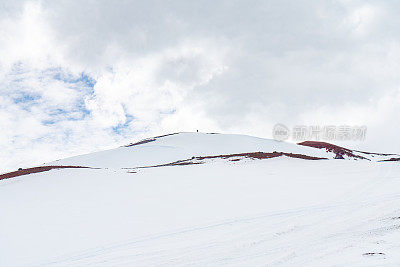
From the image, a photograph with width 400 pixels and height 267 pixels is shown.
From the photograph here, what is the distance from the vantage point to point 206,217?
8.99 metres

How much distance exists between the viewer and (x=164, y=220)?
9.00 m

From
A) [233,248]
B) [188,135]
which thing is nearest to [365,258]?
[233,248]

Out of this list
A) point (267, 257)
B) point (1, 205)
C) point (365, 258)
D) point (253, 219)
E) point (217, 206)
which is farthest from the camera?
point (1, 205)

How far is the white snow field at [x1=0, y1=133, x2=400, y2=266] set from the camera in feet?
19.1

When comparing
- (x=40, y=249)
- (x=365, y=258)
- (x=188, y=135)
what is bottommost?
(x=40, y=249)

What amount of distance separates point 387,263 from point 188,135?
139 feet

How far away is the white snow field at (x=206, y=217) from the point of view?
5.82m

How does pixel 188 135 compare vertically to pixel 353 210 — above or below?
above

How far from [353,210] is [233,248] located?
4.38 m

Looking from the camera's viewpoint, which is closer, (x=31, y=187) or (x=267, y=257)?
(x=267, y=257)

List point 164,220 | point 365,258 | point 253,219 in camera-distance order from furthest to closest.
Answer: point 164,220 < point 253,219 < point 365,258

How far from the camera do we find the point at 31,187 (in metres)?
15.1


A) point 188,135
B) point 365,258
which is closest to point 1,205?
point 365,258

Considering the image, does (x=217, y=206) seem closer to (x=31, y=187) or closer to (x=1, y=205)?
(x=1, y=205)
